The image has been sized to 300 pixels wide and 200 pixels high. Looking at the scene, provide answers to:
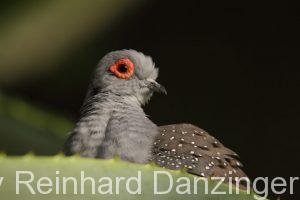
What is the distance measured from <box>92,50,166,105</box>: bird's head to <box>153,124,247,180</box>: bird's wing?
12.6 inches

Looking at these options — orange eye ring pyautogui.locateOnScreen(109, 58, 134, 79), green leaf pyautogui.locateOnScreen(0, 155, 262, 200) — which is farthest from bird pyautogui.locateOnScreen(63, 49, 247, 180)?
green leaf pyautogui.locateOnScreen(0, 155, 262, 200)

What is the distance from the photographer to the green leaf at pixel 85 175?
4.05ft

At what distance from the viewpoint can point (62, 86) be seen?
4000mm

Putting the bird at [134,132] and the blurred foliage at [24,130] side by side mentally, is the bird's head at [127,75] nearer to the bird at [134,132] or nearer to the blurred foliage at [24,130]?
the bird at [134,132]

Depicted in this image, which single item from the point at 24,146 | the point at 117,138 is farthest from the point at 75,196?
the point at 24,146

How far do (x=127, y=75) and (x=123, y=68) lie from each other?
0.04 m

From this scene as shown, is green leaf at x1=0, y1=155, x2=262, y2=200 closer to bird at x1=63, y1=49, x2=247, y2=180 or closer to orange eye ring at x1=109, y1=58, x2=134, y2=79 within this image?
bird at x1=63, y1=49, x2=247, y2=180

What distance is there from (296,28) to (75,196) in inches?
105

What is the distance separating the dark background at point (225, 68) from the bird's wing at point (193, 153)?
0.75 ft

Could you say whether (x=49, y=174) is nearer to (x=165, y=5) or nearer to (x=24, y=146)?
(x=24, y=146)

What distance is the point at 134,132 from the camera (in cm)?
298

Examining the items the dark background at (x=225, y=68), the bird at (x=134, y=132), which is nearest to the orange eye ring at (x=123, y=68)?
the bird at (x=134, y=132)

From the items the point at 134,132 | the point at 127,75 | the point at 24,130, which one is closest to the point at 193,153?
the point at 134,132

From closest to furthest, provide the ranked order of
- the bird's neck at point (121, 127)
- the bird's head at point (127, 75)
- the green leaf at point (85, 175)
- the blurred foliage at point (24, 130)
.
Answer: the green leaf at point (85, 175) → the bird's neck at point (121, 127) → the blurred foliage at point (24, 130) → the bird's head at point (127, 75)
